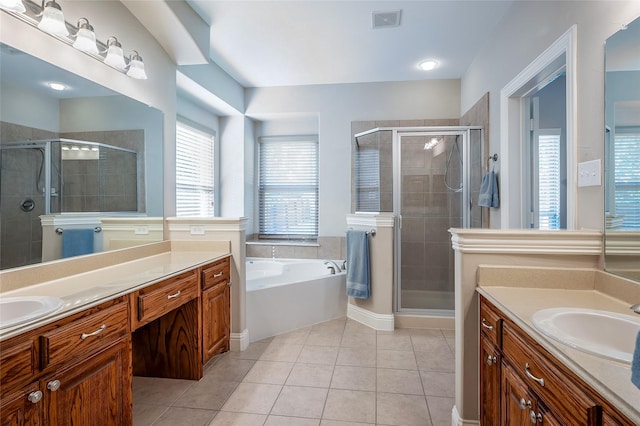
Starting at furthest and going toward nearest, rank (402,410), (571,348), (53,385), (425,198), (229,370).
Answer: (425,198)
(229,370)
(402,410)
(53,385)
(571,348)

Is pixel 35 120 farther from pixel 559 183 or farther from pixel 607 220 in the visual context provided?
pixel 559 183

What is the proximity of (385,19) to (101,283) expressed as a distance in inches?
107

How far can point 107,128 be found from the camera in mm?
1945

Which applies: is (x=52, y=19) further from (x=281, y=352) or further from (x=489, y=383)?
(x=489, y=383)

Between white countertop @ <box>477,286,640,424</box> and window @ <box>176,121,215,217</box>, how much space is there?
3.21 m

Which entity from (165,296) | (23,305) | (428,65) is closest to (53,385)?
(23,305)

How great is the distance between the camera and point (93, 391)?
1.27m

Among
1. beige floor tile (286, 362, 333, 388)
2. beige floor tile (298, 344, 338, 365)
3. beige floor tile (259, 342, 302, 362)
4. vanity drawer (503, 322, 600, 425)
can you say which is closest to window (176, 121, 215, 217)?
beige floor tile (259, 342, 302, 362)

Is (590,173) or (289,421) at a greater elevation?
(590,173)

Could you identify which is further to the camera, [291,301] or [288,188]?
[288,188]

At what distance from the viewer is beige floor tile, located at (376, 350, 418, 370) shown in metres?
2.33

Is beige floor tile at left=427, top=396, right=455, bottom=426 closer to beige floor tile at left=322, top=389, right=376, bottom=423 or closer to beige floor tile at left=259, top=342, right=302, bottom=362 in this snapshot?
beige floor tile at left=322, top=389, right=376, bottom=423

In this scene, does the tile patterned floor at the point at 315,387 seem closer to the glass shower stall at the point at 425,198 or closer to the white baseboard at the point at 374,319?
the white baseboard at the point at 374,319

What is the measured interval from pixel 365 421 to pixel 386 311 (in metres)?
1.41
